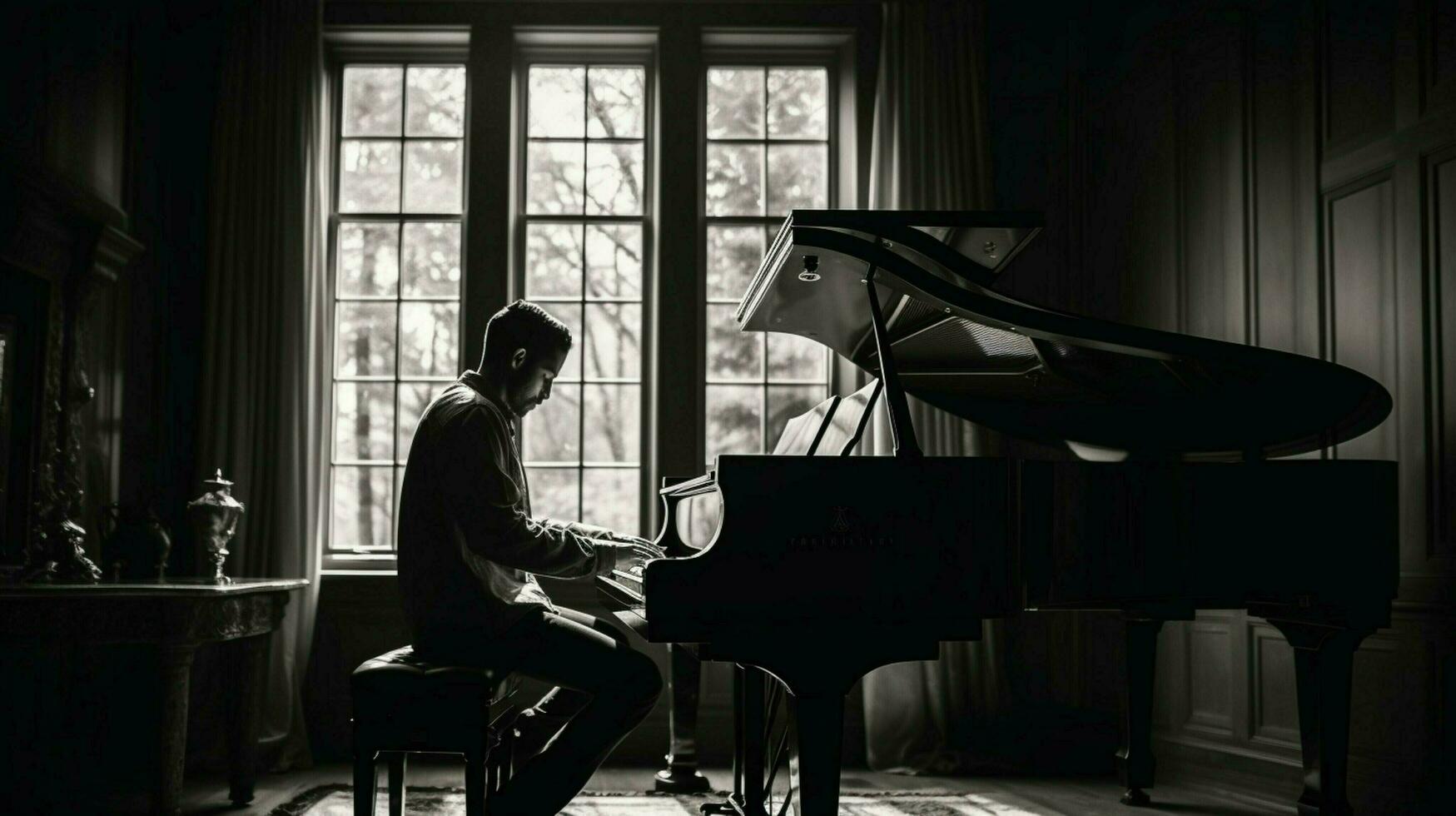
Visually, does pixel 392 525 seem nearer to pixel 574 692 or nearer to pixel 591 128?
pixel 591 128

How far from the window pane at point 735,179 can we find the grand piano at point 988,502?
1.75 metres

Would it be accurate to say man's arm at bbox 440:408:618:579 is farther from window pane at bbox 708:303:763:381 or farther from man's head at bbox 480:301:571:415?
window pane at bbox 708:303:763:381

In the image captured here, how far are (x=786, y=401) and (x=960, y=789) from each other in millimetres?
1687

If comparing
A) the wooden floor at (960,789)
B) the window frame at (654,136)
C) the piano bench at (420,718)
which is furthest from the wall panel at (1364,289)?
the piano bench at (420,718)

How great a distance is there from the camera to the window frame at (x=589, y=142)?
5.07 m

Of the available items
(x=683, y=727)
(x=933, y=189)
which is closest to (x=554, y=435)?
(x=683, y=727)

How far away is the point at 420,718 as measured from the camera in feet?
8.55

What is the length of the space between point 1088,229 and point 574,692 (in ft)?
10.1

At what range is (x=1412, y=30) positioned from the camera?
3.51m

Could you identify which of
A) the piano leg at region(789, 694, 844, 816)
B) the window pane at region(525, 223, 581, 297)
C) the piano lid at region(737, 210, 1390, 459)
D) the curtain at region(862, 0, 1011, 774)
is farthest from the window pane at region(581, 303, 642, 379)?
the piano leg at region(789, 694, 844, 816)

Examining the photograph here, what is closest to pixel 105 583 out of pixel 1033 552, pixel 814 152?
pixel 1033 552

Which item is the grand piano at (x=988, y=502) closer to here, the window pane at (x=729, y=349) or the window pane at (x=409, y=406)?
the window pane at (x=729, y=349)

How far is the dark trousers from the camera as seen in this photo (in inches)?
101

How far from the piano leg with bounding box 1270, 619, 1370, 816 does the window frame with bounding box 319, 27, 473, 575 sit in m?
3.27
